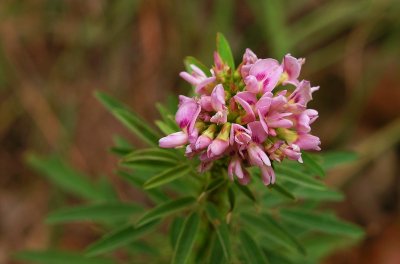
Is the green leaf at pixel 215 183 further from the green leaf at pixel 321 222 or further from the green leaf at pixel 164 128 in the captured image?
the green leaf at pixel 321 222

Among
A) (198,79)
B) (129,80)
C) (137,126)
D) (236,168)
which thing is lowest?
(129,80)

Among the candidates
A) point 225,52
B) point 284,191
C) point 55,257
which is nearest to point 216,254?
point 284,191

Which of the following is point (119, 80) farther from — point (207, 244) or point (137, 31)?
point (207, 244)

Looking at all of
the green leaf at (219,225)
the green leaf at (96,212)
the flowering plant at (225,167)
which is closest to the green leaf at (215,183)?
the flowering plant at (225,167)

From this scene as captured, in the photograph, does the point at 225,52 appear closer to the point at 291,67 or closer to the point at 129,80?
the point at 291,67

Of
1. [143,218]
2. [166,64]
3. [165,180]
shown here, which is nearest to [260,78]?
[165,180]
